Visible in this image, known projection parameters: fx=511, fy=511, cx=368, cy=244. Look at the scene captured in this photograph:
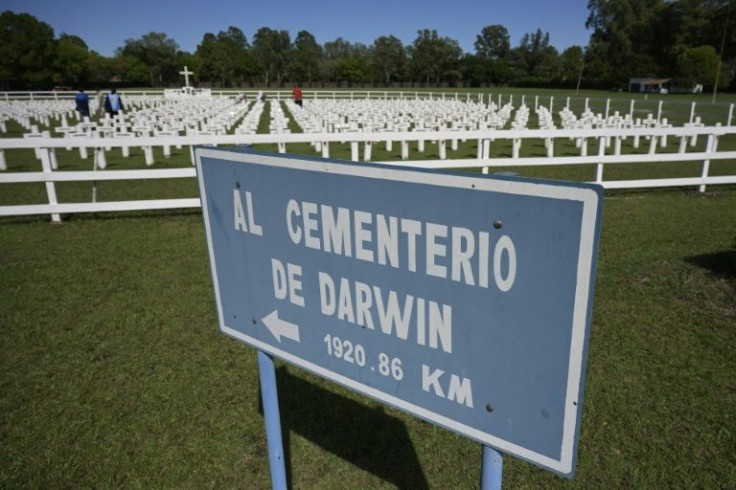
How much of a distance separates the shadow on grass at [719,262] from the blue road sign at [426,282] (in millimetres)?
5230

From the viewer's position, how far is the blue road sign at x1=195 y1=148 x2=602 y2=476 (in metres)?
1.05

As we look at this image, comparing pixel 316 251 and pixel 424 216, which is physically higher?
pixel 424 216

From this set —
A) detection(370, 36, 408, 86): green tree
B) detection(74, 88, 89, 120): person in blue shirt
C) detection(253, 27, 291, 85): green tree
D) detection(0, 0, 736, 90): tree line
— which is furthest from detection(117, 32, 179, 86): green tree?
detection(74, 88, 89, 120): person in blue shirt

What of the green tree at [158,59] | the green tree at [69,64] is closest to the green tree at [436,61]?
the green tree at [158,59]

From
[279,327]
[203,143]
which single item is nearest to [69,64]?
[203,143]

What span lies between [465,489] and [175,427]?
1862 mm

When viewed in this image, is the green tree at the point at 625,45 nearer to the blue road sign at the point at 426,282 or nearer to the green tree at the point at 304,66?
the green tree at the point at 304,66

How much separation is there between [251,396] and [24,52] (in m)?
99.6

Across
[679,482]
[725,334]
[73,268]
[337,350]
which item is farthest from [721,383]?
[73,268]

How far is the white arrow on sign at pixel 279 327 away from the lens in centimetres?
162

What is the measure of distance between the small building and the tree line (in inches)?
92.6

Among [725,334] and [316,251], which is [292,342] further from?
[725,334]

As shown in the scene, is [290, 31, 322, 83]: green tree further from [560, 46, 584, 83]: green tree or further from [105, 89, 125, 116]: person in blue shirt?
[105, 89, 125, 116]: person in blue shirt

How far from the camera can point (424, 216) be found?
1.21m
